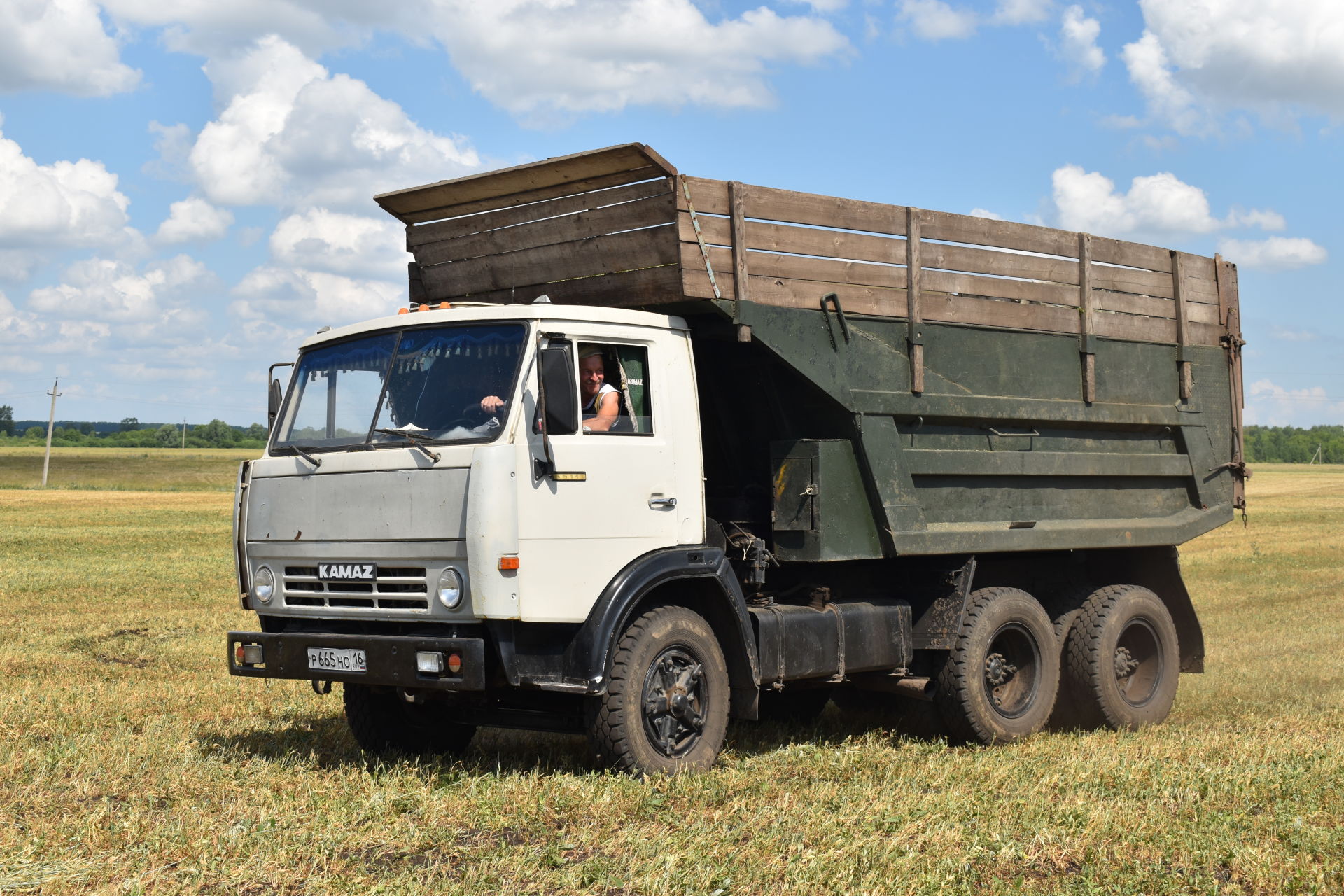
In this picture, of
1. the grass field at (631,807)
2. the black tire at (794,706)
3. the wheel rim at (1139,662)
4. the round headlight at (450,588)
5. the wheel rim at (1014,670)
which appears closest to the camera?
the grass field at (631,807)

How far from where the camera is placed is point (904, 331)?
30.3ft

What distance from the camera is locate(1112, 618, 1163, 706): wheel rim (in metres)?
10.8

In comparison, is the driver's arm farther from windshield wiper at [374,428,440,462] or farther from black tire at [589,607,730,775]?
black tire at [589,607,730,775]

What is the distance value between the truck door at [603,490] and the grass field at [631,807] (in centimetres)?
102

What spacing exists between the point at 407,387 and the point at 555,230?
5.36ft

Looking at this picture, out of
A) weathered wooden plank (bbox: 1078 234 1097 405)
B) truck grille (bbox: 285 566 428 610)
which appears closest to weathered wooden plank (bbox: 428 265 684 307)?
truck grille (bbox: 285 566 428 610)

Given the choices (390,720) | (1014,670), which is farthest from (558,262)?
(1014,670)

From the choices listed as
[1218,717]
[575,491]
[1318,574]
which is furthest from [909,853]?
[1318,574]

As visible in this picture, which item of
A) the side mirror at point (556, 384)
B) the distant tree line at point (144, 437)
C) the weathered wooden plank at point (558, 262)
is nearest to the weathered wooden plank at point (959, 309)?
the weathered wooden plank at point (558, 262)

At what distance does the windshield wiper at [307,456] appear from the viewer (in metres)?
7.49

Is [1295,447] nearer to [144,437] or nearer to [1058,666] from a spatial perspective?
[144,437]

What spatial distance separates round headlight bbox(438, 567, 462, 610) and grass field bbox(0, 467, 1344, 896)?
0.92 m

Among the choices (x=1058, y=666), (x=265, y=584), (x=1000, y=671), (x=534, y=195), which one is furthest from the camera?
(x=1058, y=666)

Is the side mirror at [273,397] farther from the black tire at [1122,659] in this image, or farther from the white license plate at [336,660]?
the black tire at [1122,659]
